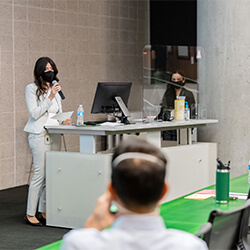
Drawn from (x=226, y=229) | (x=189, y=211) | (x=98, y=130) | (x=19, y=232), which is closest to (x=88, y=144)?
(x=98, y=130)

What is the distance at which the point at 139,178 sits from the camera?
1155mm

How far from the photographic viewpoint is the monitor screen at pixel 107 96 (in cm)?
535

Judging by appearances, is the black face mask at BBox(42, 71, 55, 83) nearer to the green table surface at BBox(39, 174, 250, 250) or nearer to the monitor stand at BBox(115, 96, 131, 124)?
the monitor stand at BBox(115, 96, 131, 124)

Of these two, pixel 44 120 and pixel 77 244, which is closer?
pixel 77 244

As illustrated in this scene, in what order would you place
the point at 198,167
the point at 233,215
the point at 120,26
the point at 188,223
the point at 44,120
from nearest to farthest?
the point at 233,215 < the point at 188,223 < the point at 44,120 < the point at 198,167 < the point at 120,26

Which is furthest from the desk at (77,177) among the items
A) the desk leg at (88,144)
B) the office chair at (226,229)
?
the office chair at (226,229)

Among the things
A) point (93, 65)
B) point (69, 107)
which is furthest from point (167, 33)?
point (69, 107)

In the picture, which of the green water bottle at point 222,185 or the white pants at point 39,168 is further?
the white pants at point 39,168

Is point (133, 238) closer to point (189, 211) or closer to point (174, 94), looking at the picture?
point (189, 211)

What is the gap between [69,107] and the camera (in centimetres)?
789

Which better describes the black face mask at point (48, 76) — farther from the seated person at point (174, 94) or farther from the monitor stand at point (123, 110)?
the seated person at point (174, 94)

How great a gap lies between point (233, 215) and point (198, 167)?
410 cm

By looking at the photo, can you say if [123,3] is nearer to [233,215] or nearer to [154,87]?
[154,87]

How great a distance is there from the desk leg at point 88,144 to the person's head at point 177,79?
172 centimetres
